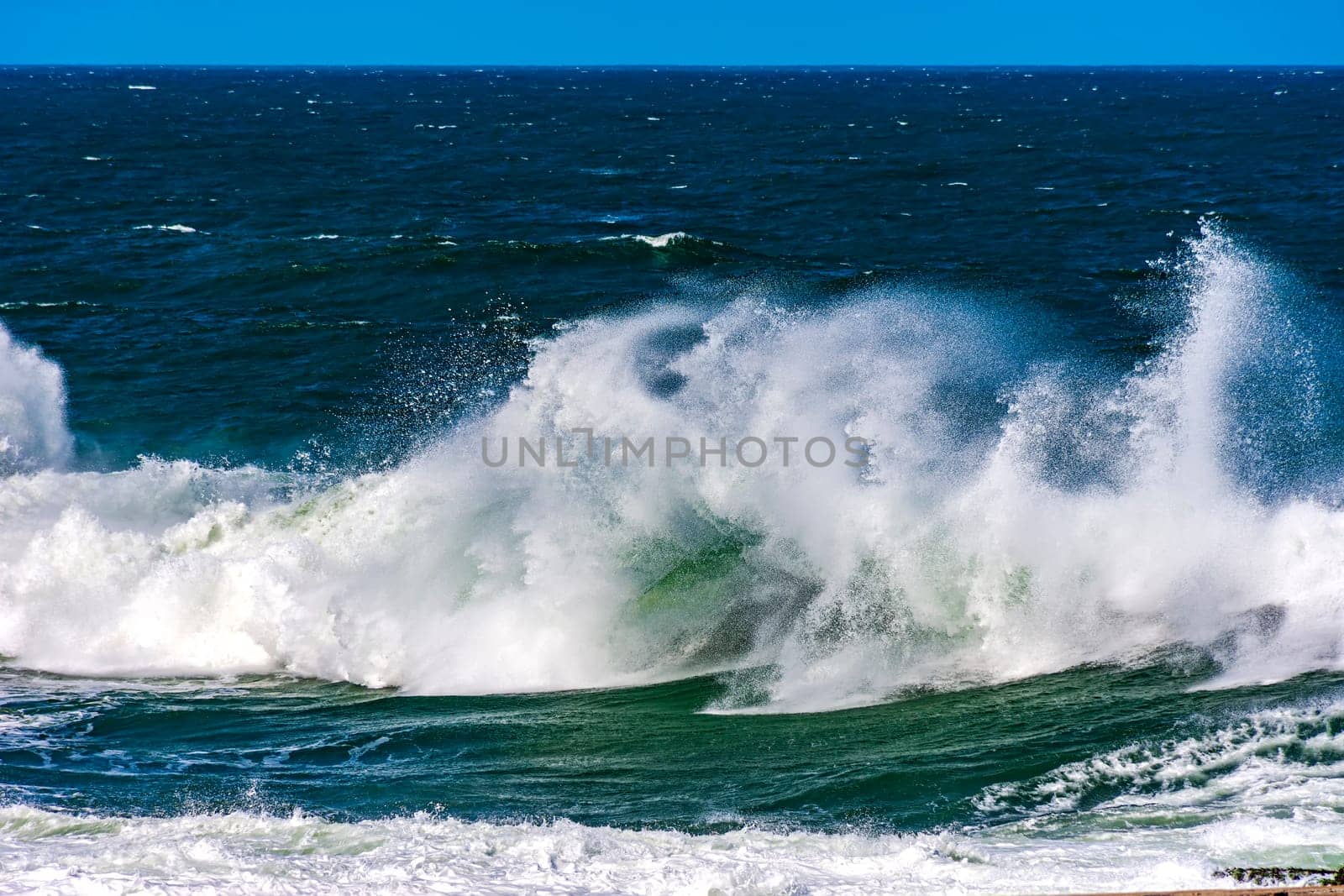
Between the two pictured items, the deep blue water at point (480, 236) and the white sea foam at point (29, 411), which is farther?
the deep blue water at point (480, 236)

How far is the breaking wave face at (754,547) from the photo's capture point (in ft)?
39.0

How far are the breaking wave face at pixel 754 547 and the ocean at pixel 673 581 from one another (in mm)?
48

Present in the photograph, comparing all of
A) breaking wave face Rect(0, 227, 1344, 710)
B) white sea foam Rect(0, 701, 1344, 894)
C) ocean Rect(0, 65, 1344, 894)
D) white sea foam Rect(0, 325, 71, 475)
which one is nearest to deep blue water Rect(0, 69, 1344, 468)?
ocean Rect(0, 65, 1344, 894)

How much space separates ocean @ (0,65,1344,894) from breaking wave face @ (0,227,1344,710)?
0.16 feet

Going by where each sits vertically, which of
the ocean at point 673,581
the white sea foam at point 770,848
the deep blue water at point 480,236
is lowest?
the white sea foam at point 770,848

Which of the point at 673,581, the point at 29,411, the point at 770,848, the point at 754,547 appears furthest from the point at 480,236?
the point at 770,848

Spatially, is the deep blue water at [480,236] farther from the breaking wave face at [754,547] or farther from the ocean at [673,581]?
the breaking wave face at [754,547]

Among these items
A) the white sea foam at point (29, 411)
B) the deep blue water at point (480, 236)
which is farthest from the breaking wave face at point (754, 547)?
the deep blue water at point (480, 236)

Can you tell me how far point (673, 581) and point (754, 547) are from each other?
988mm

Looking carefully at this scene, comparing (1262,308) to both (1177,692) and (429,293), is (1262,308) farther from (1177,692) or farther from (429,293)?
(429,293)

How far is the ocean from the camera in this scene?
26.4ft

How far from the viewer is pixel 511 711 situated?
11.2 metres

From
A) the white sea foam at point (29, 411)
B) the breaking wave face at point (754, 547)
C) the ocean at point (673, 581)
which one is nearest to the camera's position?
the ocean at point (673, 581)

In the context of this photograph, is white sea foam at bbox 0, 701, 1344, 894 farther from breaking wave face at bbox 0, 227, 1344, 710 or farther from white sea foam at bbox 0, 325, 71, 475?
white sea foam at bbox 0, 325, 71, 475
